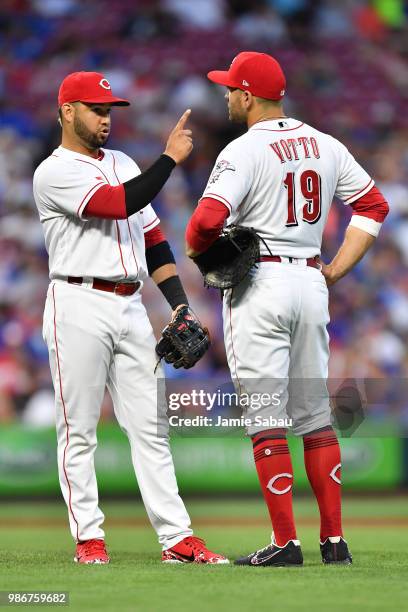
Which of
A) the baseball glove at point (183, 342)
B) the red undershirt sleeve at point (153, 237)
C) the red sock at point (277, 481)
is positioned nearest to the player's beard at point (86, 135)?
the red undershirt sleeve at point (153, 237)

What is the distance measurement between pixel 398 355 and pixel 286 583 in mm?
6826

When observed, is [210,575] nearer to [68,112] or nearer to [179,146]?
[179,146]

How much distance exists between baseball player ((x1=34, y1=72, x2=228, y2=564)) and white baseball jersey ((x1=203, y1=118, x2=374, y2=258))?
325 millimetres

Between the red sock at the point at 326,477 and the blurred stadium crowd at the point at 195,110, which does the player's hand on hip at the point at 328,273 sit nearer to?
the red sock at the point at 326,477

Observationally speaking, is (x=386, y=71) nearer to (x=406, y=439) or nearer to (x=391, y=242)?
(x=391, y=242)

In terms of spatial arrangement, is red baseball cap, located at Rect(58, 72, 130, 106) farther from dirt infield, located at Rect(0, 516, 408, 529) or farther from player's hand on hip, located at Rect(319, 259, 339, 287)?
dirt infield, located at Rect(0, 516, 408, 529)

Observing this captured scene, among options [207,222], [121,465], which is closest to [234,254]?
[207,222]

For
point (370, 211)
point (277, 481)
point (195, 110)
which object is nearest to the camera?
point (277, 481)

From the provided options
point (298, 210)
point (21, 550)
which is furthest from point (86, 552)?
point (298, 210)

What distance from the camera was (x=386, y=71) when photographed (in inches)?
499

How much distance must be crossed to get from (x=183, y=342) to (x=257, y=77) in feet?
3.65

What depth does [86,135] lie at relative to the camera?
4688 mm

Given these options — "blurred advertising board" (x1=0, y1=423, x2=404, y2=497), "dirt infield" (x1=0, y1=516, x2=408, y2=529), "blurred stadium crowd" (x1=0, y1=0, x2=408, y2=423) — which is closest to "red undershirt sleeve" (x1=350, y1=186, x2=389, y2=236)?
"dirt infield" (x1=0, y1=516, x2=408, y2=529)

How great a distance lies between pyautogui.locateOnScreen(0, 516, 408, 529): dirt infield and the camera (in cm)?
738
